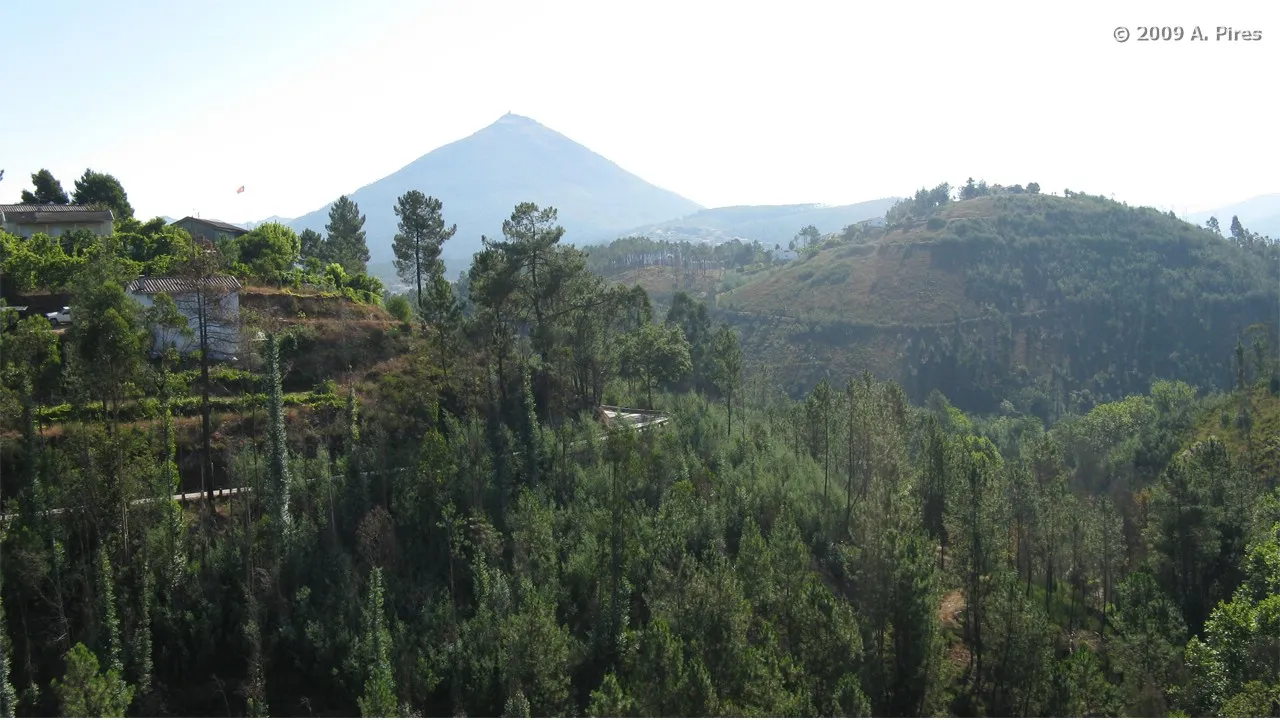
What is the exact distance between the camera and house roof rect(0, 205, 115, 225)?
44.0m

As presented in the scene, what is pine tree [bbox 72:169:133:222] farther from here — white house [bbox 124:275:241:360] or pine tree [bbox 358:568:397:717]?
pine tree [bbox 358:568:397:717]

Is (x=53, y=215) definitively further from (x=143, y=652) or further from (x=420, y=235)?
(x=143, y=652)

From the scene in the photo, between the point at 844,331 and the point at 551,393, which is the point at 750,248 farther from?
the point at 551,393

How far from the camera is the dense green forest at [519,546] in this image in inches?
851

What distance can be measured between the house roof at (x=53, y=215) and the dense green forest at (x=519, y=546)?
7.73 metres

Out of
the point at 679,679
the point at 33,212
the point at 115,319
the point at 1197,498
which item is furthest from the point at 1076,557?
the point at 33,212

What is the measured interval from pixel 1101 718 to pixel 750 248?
165 m

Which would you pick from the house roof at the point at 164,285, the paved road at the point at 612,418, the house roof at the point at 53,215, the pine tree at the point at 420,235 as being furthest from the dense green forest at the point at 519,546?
the house roof at the point at 53,215

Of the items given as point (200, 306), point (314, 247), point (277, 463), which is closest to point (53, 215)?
point (314, 247)

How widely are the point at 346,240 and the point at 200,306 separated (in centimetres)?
3162

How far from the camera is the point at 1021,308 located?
365ft

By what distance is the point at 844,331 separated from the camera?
348 ft

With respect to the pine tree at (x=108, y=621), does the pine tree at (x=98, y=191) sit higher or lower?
higher

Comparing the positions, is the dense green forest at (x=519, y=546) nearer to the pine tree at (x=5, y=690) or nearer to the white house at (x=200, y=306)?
the pine tree at (x=5, y=690)
